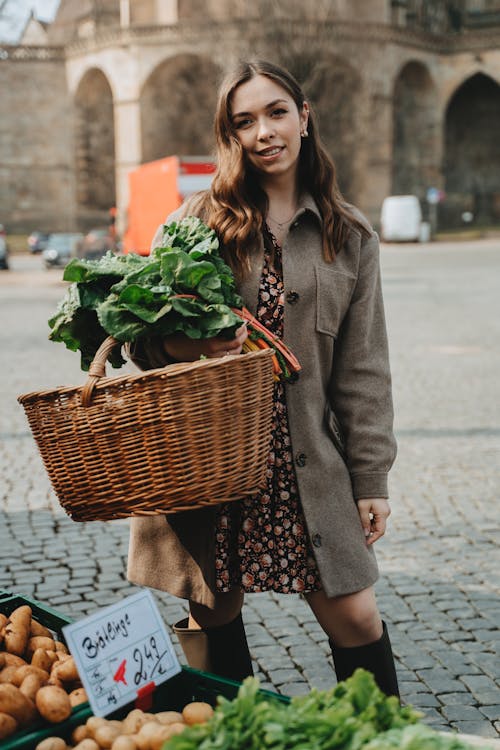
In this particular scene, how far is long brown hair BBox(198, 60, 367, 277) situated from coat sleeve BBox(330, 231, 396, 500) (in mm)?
114

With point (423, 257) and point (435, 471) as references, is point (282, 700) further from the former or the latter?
point (423, 257)

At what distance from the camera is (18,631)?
2396mm

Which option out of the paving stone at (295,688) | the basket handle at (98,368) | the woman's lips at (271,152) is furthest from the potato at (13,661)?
the paving stone at (295,688)

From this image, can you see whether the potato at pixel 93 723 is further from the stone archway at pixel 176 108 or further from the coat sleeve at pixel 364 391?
the stone archway at pixel 176 108

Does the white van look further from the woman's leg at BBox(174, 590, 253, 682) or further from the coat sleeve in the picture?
the woman's leg at BBox(174, 590, 253, 682)

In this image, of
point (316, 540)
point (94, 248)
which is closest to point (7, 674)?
point (316, 540)

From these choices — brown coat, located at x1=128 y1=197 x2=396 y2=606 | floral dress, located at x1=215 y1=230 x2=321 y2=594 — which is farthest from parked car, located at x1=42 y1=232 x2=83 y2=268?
floral dress, located at x1=215 y1=230 x2=321 y2=594

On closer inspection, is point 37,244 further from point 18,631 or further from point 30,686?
point 30,686

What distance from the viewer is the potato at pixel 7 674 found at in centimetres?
221

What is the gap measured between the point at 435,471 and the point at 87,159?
45416 millimetres

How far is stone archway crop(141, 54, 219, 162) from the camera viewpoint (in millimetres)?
44062

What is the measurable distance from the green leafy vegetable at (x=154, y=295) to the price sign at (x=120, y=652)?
0.62 meters

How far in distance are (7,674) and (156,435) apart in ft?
2.14

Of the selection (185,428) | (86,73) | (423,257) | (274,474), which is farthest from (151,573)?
(86,73)
